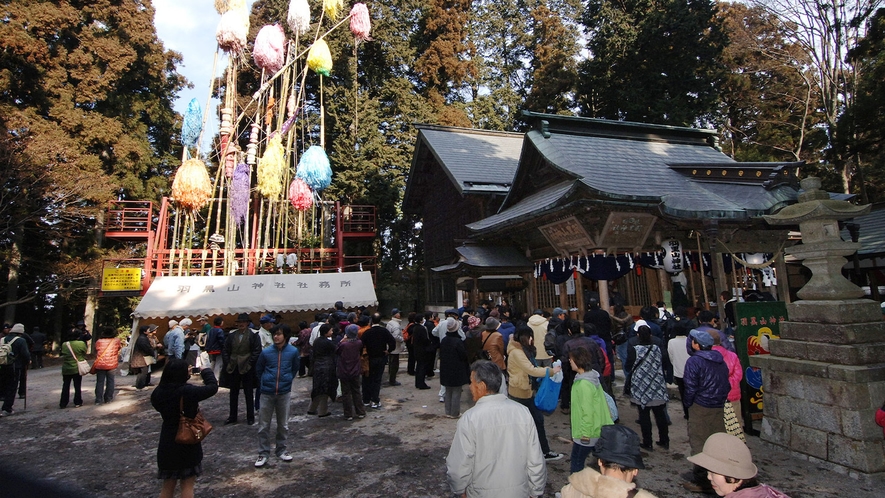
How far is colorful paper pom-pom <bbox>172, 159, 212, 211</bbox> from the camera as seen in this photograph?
615 inches

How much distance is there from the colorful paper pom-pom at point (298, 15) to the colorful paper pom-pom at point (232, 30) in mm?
1989

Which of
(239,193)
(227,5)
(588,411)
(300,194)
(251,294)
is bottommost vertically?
(588,411)

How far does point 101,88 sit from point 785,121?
3144 centimetres

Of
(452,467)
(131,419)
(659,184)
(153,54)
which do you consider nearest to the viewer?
(452,467)

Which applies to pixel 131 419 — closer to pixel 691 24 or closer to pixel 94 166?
pixel 94 166

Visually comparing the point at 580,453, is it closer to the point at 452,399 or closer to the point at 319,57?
the point at 452,399

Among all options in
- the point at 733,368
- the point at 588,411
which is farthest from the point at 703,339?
the point at 588,411

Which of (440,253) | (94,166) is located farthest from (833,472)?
(94,166)

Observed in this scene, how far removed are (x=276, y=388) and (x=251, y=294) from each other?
9.93 meters

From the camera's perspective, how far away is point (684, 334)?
5871mm

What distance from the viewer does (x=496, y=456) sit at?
9.12ft

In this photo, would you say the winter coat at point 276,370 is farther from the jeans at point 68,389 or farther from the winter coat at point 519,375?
the jeans at point 68,389

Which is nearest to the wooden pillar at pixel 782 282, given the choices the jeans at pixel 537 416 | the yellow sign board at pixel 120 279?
the jeans at pixel 537 416

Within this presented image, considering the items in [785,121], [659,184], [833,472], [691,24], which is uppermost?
[691,24]
